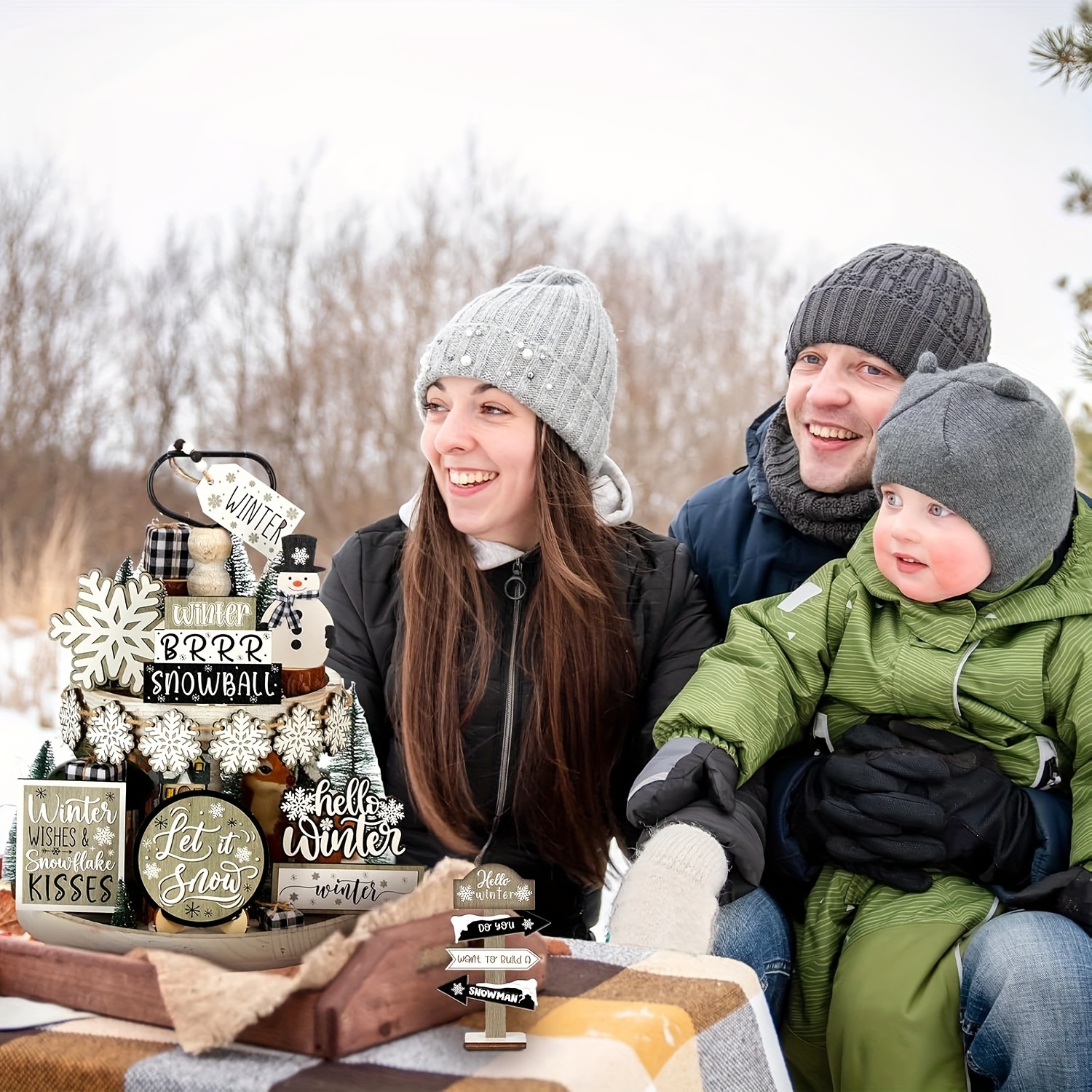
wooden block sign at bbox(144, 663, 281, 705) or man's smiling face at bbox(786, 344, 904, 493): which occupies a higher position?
man's smiling face at bbox(786, 344, 904, 493)

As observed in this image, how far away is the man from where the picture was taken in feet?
4.21

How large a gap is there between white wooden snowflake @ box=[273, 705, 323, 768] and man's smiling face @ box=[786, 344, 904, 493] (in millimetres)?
1028

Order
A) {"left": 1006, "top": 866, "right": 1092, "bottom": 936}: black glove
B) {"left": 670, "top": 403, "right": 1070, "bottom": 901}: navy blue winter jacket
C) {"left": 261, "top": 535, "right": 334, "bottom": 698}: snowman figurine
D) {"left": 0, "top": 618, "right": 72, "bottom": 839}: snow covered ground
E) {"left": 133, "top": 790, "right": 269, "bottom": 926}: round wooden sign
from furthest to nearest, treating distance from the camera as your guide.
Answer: {"left": 0, "top": 618, "right": 72, "bottom": 839}: snow covered ground < {"left": 670, "top": 403, "right": 1070, "bottom": 901}: navy blue winter jacket < {"left": 1006, "top": 866, "right": 1092, "bottom": 936}: black glove < {"left": 261, "top": 535, "right": 334, "bottom": 698}: snowman figurine < {"left": 133, "top": 790, "right": 269, "bottom": 926}: round wooden sign

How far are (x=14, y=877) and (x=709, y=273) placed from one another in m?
7.38

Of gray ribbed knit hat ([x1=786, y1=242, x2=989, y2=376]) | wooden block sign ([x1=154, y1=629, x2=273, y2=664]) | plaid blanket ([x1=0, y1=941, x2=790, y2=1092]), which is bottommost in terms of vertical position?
plaid blanket ([x1=0, y1=941, x2=790, y2=1092])

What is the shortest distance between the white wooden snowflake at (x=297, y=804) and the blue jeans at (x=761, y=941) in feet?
1.89

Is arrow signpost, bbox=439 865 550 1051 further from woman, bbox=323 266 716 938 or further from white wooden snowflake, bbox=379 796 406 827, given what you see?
woman, bbox=323 266 716 938

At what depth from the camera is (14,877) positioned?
1114mm

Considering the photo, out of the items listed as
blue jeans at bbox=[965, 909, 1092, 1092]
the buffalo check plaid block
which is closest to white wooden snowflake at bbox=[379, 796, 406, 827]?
the buffalo check plaid block

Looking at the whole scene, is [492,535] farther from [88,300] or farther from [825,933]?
[88,300]

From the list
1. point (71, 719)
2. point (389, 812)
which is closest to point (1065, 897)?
point (389, 812)

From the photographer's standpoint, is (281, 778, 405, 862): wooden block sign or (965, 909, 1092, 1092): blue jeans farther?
(965, 909, 1092, 1092): blue jeans

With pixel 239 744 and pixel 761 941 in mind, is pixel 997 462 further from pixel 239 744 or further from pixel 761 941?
pixel 239 744

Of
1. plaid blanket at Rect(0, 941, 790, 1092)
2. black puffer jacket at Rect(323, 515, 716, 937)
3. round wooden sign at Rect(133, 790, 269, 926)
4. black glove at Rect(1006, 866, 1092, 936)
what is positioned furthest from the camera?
black puffer jacket at Rect(323, 515, 716, 937)
